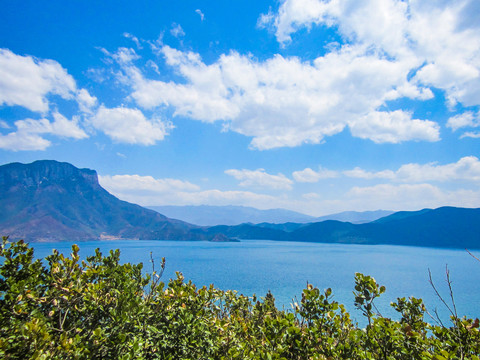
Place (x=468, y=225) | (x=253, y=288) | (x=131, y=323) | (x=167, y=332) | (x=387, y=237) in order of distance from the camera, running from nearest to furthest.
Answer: (x=131, y=323), (x=167, y=332), (x=253, y=288), (x=468, y=225), (x=387, y=237)

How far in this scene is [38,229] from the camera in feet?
648

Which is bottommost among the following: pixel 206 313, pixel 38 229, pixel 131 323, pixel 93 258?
pixel 38 229

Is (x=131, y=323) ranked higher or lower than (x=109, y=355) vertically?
higher

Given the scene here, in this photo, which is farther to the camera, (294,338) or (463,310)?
(463,310)

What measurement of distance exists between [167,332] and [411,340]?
10.3 feet

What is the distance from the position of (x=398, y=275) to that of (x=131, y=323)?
72713mm

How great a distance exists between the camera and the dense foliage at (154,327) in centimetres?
270

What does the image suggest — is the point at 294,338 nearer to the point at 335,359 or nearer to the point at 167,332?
the point at 335,359

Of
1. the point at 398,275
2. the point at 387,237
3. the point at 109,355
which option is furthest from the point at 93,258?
the point at 387,237

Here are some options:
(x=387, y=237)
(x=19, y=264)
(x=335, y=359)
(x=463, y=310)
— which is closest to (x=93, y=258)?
(x=19, y=264)

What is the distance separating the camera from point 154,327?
323 cm

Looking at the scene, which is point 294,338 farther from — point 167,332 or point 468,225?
point 468,225

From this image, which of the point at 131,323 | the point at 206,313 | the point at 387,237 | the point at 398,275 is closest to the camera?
the point at 131,323

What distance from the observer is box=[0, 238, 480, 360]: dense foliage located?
8.84 feet
